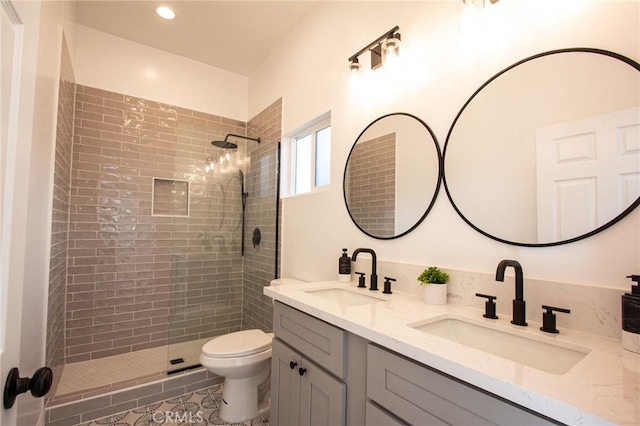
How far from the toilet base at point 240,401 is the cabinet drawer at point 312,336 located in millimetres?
786

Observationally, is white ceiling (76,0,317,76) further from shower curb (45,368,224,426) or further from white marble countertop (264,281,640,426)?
shower curb (45,368,224,426)

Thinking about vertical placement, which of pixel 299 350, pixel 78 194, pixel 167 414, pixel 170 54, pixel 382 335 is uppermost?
pixel 170 54

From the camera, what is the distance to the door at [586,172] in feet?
2.83

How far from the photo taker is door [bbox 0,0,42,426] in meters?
0.56

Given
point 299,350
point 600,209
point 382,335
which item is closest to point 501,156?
point 600,209

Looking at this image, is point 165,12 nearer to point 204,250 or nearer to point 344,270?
point 204,250

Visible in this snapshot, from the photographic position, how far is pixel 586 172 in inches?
36.9

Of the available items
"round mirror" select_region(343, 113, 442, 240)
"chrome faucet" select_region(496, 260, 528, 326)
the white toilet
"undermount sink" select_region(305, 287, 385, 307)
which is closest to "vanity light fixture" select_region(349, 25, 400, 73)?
"round mirror" select_region(343, 113, 442, 240)

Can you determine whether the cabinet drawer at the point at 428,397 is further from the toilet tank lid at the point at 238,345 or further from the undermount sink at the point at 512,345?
the toilet tank lid at the point at 238,345

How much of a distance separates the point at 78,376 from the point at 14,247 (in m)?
2.36

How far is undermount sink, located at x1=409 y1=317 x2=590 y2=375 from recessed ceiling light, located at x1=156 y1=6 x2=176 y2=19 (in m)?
2.85

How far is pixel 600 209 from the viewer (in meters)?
0.91

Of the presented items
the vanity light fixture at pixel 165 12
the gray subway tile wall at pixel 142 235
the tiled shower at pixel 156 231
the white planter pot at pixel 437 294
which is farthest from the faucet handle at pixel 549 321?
the vanity light fixture at pixel 165 12

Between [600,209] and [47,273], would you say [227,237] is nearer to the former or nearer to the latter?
[47,273]
